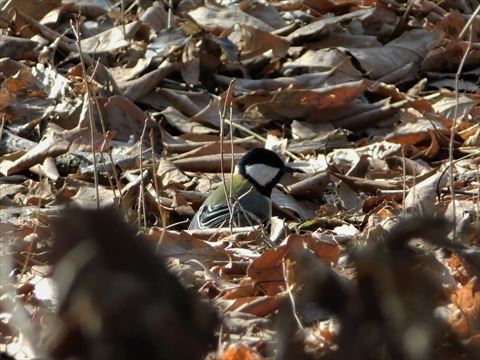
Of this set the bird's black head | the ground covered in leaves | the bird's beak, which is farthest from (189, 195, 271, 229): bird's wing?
the bird's beak

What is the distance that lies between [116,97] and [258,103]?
1.06 meters

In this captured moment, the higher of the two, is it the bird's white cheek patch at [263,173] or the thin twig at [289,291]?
the thin twig at [289,291]

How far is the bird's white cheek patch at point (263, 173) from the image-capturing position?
23.9 ft

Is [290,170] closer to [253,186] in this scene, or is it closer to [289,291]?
[253,186]

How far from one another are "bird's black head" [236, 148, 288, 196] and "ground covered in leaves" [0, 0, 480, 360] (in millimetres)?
135

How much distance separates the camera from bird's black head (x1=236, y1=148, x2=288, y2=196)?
7367 millimetres

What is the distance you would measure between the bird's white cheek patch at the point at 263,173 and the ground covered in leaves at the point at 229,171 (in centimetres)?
21

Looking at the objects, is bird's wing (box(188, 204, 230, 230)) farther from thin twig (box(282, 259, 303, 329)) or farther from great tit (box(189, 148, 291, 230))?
thin twig (box(282, 259, 303, 329))

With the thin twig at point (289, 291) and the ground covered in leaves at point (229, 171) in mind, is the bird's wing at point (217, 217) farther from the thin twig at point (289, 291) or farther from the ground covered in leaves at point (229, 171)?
the thin twig at point (289, 291)

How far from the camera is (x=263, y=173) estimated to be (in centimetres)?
729

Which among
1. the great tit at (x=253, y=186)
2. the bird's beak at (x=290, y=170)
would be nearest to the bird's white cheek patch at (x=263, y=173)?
the great tit at (x=253, y=186)

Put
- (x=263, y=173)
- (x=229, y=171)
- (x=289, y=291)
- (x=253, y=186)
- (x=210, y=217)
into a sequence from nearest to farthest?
(x=289, y=291)
(x=210, y=217)
(x=263, y=173)
(x=253, y=186)
(x=229, y=171)

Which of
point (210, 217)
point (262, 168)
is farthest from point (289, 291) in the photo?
point (262, 168)

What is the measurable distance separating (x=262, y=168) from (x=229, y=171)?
513mm
